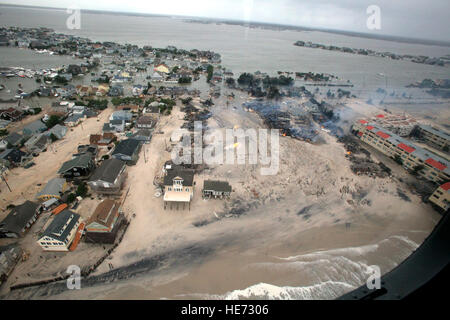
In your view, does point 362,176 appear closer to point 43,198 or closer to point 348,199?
point 348,199

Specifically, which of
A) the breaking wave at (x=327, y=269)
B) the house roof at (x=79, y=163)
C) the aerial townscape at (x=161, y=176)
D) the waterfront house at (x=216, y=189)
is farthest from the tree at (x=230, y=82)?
the breaking wave at (x=327, y=269)

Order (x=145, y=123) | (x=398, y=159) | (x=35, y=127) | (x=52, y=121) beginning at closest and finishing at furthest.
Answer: (x=398, y=159) → (x=35, y=127) → (x=52, y=121) → (x=145, y=123)

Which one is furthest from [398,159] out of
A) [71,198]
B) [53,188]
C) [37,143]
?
[37,143]

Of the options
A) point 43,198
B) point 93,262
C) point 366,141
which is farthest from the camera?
point 366,141

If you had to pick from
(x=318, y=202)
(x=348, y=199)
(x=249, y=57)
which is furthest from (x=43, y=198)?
(x=249, y=57)

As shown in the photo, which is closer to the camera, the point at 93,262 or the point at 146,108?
the point at 93,262

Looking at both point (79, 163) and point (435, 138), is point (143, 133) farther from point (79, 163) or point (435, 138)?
point (435, 138)
